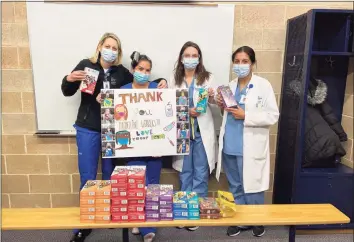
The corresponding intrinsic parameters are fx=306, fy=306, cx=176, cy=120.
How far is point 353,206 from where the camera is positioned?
2.60 metres

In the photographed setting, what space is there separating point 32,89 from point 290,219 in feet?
7.43

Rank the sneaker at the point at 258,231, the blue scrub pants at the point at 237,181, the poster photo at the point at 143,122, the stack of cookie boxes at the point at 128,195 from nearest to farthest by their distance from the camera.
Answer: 1. the stack of cookie boxes at the point at 128,195
2. the poster photo at the point at 143,122
3. the blue scrub pants at the point at 237,181
4. the sneaker at the point at 258,231

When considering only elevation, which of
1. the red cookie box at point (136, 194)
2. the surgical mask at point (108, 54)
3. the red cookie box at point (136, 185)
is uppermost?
the surgical mask at point (108, 54)

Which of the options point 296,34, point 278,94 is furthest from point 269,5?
Answer: point 278,94

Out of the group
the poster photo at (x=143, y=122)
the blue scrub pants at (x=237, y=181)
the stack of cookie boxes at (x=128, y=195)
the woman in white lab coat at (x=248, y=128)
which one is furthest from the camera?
the blue scrub pants at (x=237, y=181)

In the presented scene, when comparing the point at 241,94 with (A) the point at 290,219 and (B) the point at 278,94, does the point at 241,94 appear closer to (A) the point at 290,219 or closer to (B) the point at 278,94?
(B) the point at 278,94

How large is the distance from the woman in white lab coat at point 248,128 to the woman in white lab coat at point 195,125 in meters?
0.10

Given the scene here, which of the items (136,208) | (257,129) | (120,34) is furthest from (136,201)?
(120,34)

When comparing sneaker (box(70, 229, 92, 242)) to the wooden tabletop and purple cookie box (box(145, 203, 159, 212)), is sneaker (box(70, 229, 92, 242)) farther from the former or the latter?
purple cookie box (box(145, 203, 159, 212))

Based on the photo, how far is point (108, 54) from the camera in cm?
223

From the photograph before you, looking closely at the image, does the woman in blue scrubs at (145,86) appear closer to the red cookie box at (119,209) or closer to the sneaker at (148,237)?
the sneaker at (148,237)

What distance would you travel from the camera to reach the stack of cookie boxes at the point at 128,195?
1696 millimetres

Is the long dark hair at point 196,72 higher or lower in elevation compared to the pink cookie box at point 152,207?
higher

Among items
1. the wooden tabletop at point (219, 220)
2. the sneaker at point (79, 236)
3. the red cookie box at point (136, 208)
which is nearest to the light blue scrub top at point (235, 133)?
the wooden tabletop at point (219, 220)
